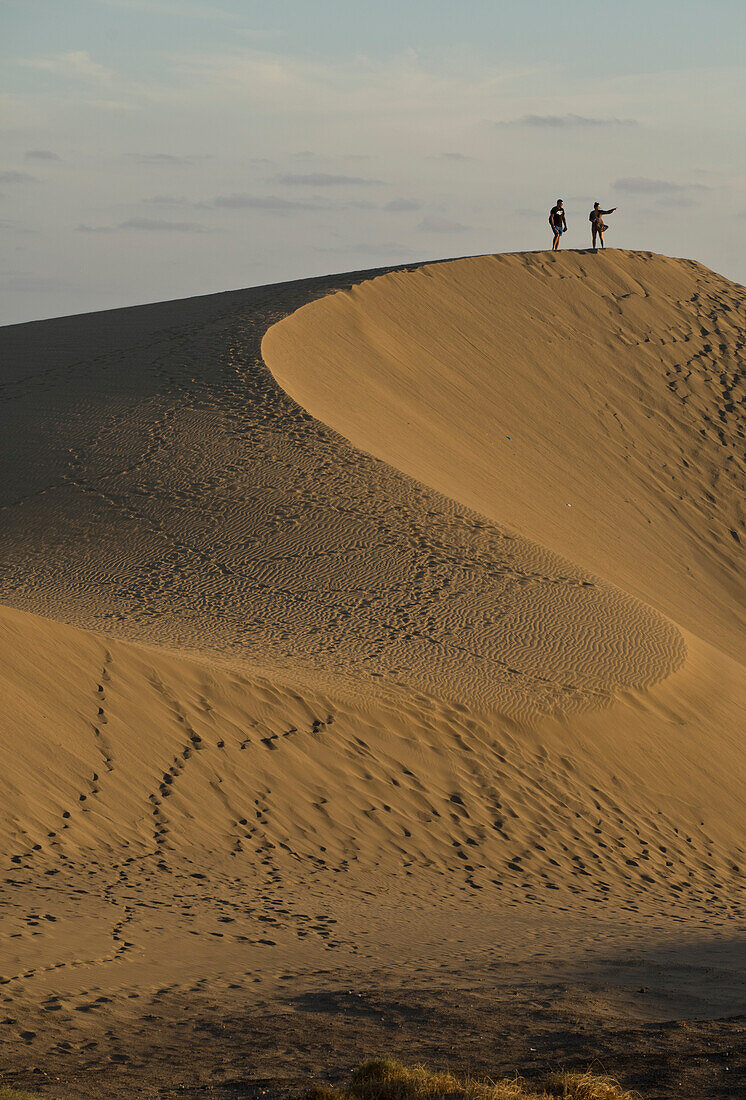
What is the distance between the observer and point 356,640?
46.6 feet

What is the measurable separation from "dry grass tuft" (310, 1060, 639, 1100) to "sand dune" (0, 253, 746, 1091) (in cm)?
177

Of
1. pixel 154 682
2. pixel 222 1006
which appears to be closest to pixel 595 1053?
pixel 222 1006

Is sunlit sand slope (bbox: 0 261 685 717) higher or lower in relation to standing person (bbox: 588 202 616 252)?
lower

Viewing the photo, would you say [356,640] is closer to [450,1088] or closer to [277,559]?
[277,559]

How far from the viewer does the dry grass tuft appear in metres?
5.16

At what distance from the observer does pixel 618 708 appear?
13680 mm

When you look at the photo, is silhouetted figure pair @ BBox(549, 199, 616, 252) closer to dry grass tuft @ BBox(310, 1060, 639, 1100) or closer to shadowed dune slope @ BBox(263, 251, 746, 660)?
shadowed dune slope @ BBox(263, 251, 746, 660)

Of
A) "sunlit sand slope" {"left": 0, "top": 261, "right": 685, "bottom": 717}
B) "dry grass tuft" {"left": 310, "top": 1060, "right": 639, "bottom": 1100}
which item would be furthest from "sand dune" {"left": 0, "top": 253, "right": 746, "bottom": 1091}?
"dry grass tuft" {"left": 310, "top": 1060, "right": 639, "bottom": 1100}

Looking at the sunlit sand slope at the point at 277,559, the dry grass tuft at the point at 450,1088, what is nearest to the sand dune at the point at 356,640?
the sunlit sand slope at the point at 277,559

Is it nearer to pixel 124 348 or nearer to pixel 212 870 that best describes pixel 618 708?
pixel 212 870

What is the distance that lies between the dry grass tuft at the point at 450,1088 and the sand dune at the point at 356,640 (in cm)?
177

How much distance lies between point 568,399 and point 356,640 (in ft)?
43.0

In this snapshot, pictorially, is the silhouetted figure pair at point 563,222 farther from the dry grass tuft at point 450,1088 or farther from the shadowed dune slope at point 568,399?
the dry grass tuft at point 450,1088

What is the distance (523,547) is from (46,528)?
730cm
